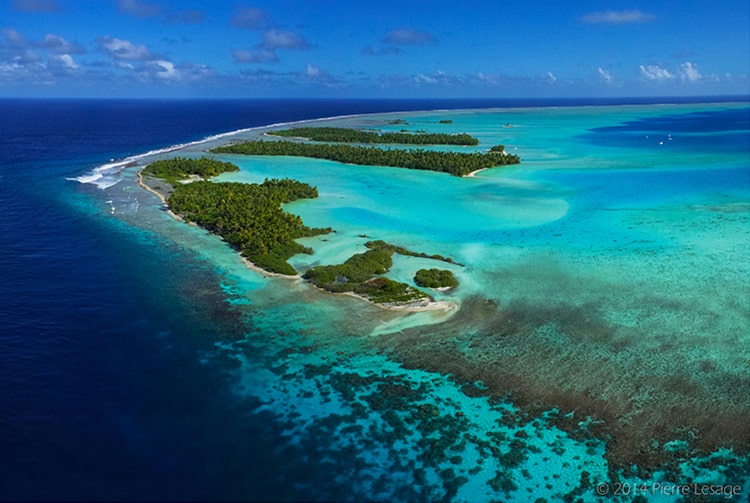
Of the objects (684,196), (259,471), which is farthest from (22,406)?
(684,196)

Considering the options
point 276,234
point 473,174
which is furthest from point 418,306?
point 473,174

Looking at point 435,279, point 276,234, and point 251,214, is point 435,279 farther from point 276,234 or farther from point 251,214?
point 251,214

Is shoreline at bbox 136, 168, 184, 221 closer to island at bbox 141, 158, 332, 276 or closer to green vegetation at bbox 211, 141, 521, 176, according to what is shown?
island at bbox 141, 158, 332, 276

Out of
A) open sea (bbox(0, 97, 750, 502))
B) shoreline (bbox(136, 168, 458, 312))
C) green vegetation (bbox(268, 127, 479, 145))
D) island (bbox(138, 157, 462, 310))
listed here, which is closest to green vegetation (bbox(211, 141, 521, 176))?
green vegetation (bbox(268, 127, 479, 145))

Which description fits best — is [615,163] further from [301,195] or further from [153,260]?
[153,260]

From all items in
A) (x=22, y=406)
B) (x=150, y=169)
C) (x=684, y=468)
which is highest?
(x=150, y=169)

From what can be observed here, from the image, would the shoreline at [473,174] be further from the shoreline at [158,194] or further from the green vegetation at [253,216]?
the shoreline at [158,194]
